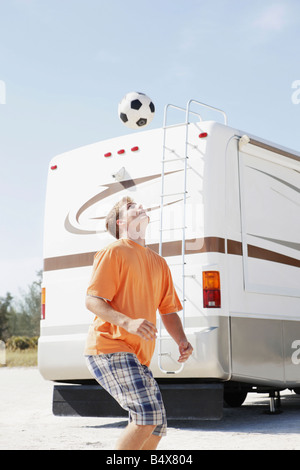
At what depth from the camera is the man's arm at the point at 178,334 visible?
161 inches

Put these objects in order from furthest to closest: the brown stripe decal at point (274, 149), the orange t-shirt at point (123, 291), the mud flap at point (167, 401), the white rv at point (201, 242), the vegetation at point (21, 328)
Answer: the vegetation at point (21, 328) → the brown stripe decal at point (274, 149) → the white rv at point (201, 242) → the mud flap at point (167, 401) → the orange t-shirt at point (123, 291)

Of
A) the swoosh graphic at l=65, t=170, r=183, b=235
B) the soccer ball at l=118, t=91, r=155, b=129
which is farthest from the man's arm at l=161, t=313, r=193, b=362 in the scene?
the soccer ball at l=118, t=91, r=155, b=129

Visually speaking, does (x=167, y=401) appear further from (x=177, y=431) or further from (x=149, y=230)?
(x=149, y=230)

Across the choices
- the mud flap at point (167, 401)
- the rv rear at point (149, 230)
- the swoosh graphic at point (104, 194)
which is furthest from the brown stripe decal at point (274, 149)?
the mud flap at point (167, 401)

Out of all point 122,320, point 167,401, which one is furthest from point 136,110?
point 122,320

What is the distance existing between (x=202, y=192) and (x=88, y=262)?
1.51 meters

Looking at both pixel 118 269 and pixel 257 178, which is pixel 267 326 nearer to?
pixel 257 178

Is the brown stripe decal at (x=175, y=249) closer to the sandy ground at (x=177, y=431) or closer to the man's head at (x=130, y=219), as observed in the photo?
the sandy ground at (x=177, y=431)

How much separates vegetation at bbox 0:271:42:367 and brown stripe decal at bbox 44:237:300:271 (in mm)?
6518

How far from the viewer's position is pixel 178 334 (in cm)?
416

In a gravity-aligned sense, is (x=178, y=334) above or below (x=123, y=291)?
below

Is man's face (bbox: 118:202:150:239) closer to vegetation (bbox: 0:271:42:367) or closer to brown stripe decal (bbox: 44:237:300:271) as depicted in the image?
brown stripe decal (bbox: 44:237:300:271)

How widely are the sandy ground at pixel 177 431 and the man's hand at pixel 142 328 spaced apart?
2451 mm

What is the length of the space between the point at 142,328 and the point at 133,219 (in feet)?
2.62
